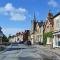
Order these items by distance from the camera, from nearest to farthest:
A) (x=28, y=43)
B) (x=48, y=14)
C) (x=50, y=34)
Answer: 1. (x=50, y=34)
2. (x=48, y=14)
3. (x=28, y=43)

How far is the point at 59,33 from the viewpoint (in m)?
54.5

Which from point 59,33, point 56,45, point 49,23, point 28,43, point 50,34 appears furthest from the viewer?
point 28,43

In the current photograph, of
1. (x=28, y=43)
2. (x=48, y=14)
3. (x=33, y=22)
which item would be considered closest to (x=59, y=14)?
(x=48, y=14)

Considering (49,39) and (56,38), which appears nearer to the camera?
(56,38)

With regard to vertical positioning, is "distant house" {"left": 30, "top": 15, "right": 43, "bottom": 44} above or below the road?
above

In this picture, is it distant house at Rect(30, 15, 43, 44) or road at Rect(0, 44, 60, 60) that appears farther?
distant house at Rect(30, 15, 43, 44)

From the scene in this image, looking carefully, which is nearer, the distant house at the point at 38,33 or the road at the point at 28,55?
the road at the point at 28,55

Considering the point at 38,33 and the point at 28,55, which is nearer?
the point at 28,55

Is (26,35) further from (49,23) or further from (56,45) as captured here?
(56,45)

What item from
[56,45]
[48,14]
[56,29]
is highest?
[48,14]

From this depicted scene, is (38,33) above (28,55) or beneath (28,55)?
above

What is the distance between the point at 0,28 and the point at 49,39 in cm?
3086

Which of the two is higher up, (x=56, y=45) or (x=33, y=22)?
(x=33, y=22)

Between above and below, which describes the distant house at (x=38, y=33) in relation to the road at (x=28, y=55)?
above
